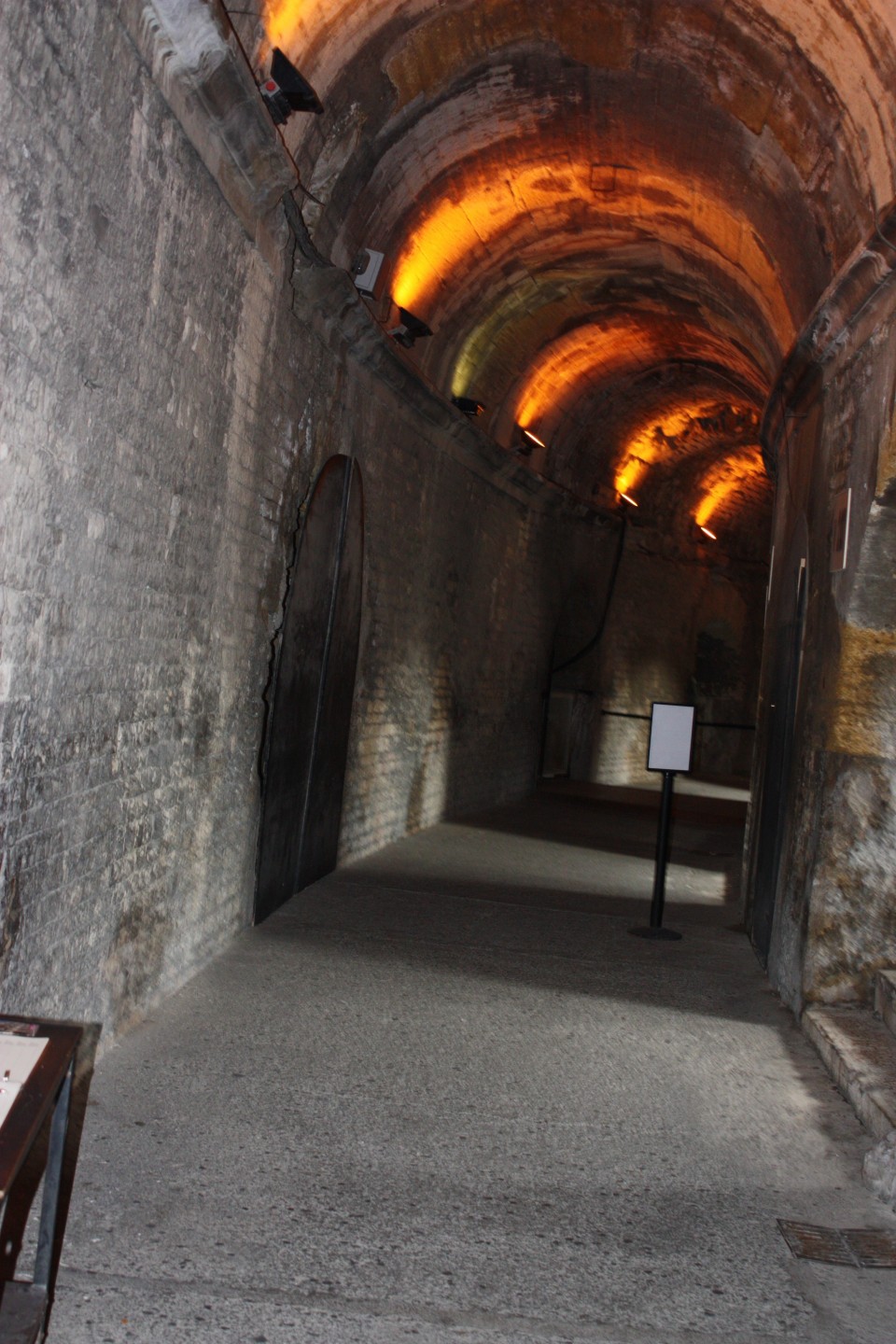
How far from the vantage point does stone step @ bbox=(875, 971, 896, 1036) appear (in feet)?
16.4

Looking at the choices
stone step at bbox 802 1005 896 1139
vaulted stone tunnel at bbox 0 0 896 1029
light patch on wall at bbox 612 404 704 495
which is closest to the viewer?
vaulted stone tunnel at bbox 0 0 896 1029

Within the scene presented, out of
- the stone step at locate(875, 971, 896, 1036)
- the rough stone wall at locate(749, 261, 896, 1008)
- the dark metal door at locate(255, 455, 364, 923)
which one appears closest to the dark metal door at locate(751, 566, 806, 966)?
the rough stone wall at locate(749, 261, 896, 1008)

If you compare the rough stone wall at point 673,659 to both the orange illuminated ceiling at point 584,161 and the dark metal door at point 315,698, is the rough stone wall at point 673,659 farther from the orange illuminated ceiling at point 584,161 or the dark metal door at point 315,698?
the dark metal door at point 315,698

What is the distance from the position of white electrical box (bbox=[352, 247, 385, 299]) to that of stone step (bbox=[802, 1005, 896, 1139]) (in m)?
4.71

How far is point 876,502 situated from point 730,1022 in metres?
2.33

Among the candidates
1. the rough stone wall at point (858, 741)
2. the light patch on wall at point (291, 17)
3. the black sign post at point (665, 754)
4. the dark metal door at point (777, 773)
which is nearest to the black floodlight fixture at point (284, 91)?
the light patch on wall at point (291, 17)

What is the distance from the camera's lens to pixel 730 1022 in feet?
18.2

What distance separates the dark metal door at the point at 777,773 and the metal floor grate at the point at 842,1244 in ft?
10.5

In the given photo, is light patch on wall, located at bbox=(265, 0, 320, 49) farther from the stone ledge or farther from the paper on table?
the paper on table

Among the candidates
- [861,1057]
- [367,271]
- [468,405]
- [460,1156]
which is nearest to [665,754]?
[861,1057]

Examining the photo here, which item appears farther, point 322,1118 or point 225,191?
point 225,191

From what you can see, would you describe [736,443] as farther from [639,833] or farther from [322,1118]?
[322,1118]

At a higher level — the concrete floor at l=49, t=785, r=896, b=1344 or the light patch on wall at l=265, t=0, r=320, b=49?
the light patch on wall at l=265, t=0, r=320, b=49

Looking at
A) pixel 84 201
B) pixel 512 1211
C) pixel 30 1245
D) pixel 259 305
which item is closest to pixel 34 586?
pixel 84 201
